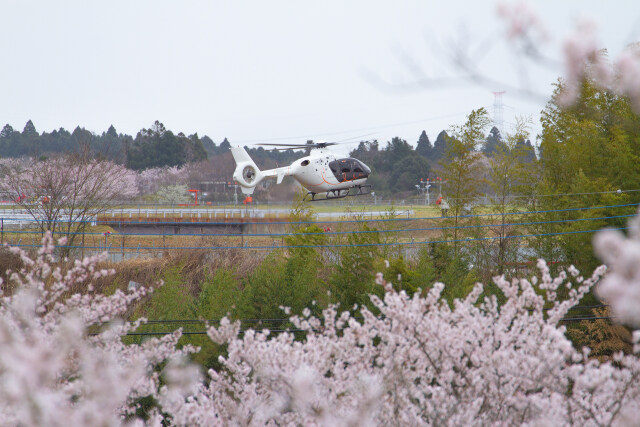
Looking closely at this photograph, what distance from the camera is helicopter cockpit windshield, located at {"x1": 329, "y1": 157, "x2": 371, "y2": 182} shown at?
19031 millimetres

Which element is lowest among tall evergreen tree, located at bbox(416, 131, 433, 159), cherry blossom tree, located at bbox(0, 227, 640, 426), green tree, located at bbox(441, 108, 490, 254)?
cherry blossom tree, located at bbox(0, 227, 640, 426)

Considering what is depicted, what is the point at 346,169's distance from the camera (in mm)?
19172

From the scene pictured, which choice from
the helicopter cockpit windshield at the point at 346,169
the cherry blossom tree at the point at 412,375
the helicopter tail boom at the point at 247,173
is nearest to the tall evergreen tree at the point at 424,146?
the helicopter cockpit windshield at the point at 346,169

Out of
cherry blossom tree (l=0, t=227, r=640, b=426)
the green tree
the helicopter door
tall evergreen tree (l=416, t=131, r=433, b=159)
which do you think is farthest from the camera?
tall evergreen tree (l=416, t=131, r=433, b=159)

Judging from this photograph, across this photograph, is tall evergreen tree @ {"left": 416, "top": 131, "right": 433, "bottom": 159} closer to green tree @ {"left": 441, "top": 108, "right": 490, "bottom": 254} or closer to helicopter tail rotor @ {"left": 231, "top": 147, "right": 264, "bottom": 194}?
helicopter tail rotor @ {"left": 231, "top": 147, "right": 264, "bottom": 194}

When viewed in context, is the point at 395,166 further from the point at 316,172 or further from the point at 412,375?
the point at 412,375

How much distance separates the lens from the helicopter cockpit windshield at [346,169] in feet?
62.4

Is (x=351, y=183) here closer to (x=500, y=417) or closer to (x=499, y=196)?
(x=499, y=196)

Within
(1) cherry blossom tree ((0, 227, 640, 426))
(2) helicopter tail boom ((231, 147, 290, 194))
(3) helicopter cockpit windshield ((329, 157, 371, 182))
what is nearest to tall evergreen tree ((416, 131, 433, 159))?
(3) helicopter cockpit windshield ((329, 157, 371, 182))

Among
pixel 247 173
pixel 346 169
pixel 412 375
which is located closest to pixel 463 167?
pixel 346 169

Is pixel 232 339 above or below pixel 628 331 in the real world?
above

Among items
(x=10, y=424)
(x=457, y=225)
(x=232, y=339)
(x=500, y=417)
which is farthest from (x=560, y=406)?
(x=457, y=225)

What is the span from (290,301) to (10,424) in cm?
725

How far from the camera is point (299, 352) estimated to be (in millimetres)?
5027
